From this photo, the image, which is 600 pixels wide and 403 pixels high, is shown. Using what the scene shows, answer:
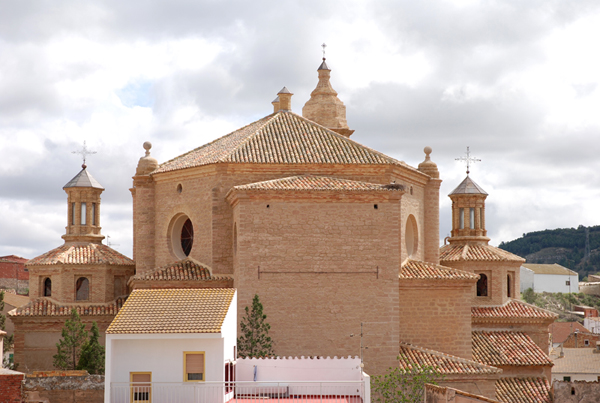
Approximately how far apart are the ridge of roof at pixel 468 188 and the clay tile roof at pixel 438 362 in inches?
460

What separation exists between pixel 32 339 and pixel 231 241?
28.7 ft

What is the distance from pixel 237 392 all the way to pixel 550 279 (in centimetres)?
8165

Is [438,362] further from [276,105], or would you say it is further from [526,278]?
[526,278]

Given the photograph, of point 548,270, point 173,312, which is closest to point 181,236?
point 173,312

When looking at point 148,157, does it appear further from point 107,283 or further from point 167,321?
point 167,321

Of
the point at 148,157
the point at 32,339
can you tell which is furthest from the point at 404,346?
the point at 32,339

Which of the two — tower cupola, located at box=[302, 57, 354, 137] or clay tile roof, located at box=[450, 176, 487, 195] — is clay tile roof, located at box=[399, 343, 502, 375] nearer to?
clay tile roof, located at box=[450, 176, 487, 195]

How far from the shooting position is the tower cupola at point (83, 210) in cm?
3294

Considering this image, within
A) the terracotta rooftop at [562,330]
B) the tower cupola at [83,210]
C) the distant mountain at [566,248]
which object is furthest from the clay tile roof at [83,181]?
the distant mountain at [566,248]

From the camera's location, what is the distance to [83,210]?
109 feet

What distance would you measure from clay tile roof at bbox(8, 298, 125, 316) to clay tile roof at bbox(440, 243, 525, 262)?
1257 cm

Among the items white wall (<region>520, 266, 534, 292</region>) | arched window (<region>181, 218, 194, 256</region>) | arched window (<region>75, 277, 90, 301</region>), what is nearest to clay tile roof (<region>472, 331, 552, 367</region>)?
arched window (<region>181, 218, 194, 256</region>)

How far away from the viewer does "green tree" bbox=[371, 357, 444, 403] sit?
892 inches

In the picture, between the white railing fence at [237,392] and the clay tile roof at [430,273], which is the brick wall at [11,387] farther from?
the clay tile roof at [430,273]
